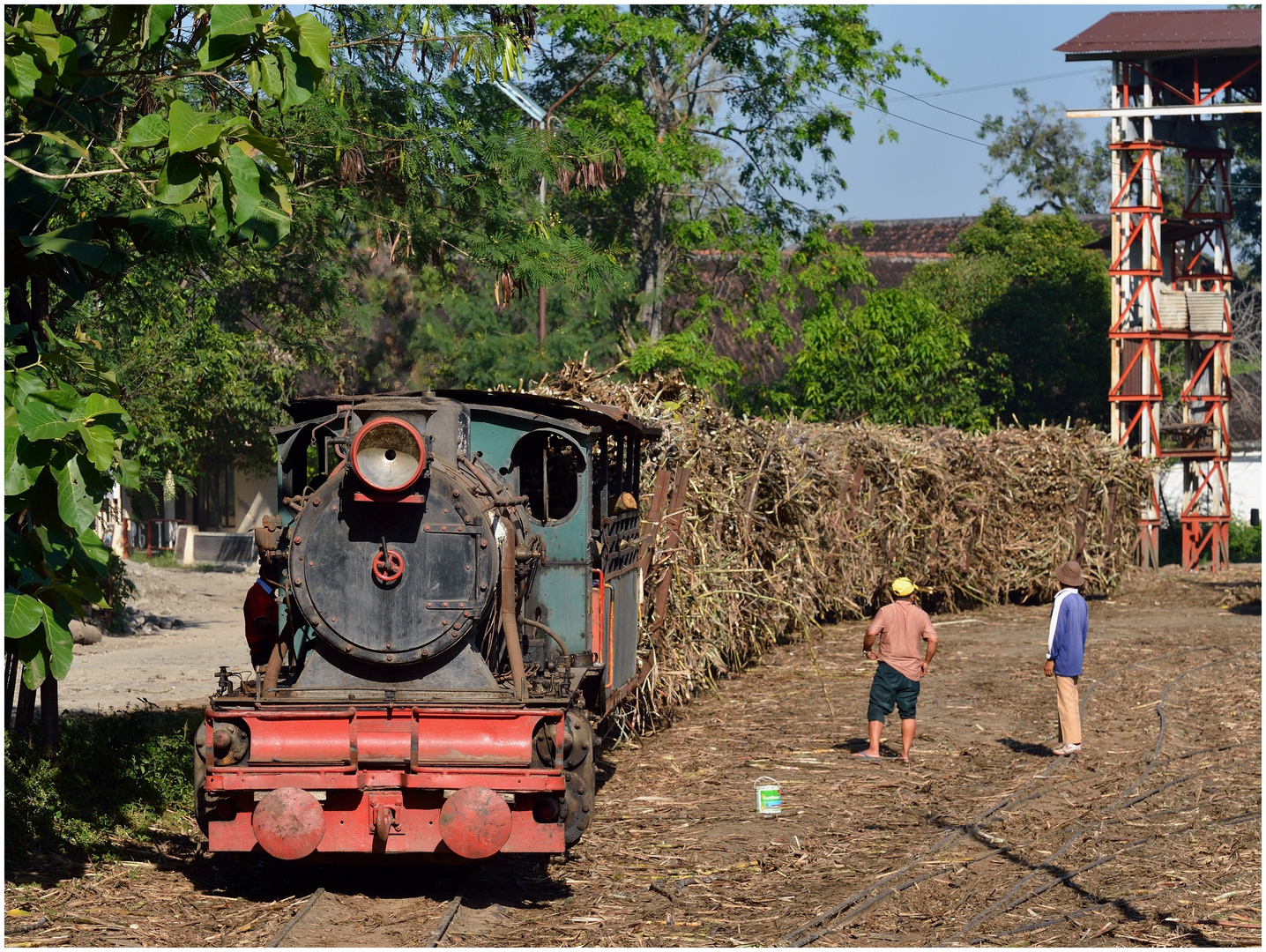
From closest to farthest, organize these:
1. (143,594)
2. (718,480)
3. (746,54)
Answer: (718,480) → (143,594) → (746,54)

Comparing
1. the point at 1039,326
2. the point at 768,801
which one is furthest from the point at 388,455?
the point at 1039,326

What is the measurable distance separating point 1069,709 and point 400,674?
6.79 m

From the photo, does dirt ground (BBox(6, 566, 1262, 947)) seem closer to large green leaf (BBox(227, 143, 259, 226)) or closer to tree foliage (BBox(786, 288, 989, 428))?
large green leaf (BBox(227, 143, 259, 226))

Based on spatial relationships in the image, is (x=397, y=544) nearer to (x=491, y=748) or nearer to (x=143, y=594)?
(x=491, y=748)

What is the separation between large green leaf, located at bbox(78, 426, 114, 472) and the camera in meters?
6.09

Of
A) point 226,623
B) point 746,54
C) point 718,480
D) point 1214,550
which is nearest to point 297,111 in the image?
point 718,480

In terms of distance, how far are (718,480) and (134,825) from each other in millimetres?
8290

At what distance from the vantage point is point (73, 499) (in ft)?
20.6

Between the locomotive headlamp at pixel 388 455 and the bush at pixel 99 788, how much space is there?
3281 millimetres

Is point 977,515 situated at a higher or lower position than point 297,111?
lower

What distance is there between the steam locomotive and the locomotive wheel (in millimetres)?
12

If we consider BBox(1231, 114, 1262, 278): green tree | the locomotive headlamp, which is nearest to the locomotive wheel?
the locomotive headlamp

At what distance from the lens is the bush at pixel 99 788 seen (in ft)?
28.8

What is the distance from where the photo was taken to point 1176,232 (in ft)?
114
